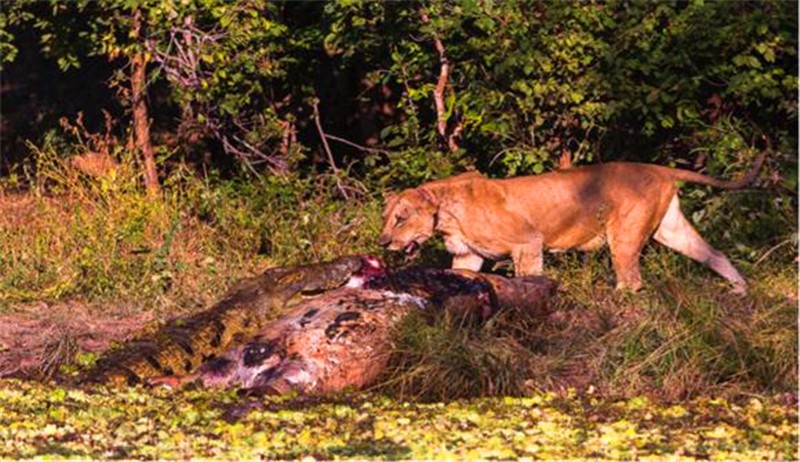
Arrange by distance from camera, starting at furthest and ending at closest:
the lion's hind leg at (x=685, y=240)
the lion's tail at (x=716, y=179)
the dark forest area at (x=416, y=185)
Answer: the lion's hind leg at (x=685, y=240) < the lion's tail at (x=716, y=179) < the dark forest area at (x=416, y=185)

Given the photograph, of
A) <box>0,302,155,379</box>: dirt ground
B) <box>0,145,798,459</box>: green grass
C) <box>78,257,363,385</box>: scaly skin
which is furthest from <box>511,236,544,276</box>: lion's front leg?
<box>0,302,155,379</box>: dirt ground

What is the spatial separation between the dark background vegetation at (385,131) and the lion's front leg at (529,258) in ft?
0.56

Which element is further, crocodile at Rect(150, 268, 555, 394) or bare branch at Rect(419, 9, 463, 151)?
bare branch at Rect(419, 9, 463, 151)

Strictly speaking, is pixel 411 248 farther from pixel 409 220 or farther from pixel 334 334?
pixel 334 334

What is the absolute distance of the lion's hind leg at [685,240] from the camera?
11.2 metres

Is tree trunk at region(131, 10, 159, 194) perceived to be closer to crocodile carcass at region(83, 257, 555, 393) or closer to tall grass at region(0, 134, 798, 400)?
tall grass at region(0, 134, 798, 400)

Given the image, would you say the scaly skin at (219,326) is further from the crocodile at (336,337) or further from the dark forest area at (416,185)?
the dark forest area at (416,185)

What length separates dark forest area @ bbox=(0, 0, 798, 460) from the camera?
8.55 metres

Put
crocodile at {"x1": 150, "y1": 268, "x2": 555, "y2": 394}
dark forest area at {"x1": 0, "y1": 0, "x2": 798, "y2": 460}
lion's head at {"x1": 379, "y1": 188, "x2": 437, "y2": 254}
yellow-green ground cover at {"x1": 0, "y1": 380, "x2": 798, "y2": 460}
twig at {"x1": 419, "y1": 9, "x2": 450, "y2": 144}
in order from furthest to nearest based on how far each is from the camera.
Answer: twig at {"x1": 419, "y1": 9, "x2": 450, "y2": 144} → lion's head at {"x1": 379, "y1": 188, "x2": 437, "y2": 254} → crocodile at {"x1": 150, "y1": 268, "x2": 555, "y2": 394} → dark forest area at {"x1": 0, "y1": 0, "x2": 798, "y2": 460} → yellow-green ground cover at {"x1": 0, "y1": 380, "x2": 798, "y2": 460}

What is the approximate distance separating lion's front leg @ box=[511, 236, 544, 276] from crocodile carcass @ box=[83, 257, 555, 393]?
32.5 inches

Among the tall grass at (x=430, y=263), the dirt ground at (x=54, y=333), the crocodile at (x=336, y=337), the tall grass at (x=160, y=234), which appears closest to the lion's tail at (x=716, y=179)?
the tall grass at (x=430, y=263)

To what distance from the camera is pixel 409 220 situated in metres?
10.9

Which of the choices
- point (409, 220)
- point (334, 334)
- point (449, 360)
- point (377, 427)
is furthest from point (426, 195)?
point (377, 427)

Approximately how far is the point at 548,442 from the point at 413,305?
79.7 inches
